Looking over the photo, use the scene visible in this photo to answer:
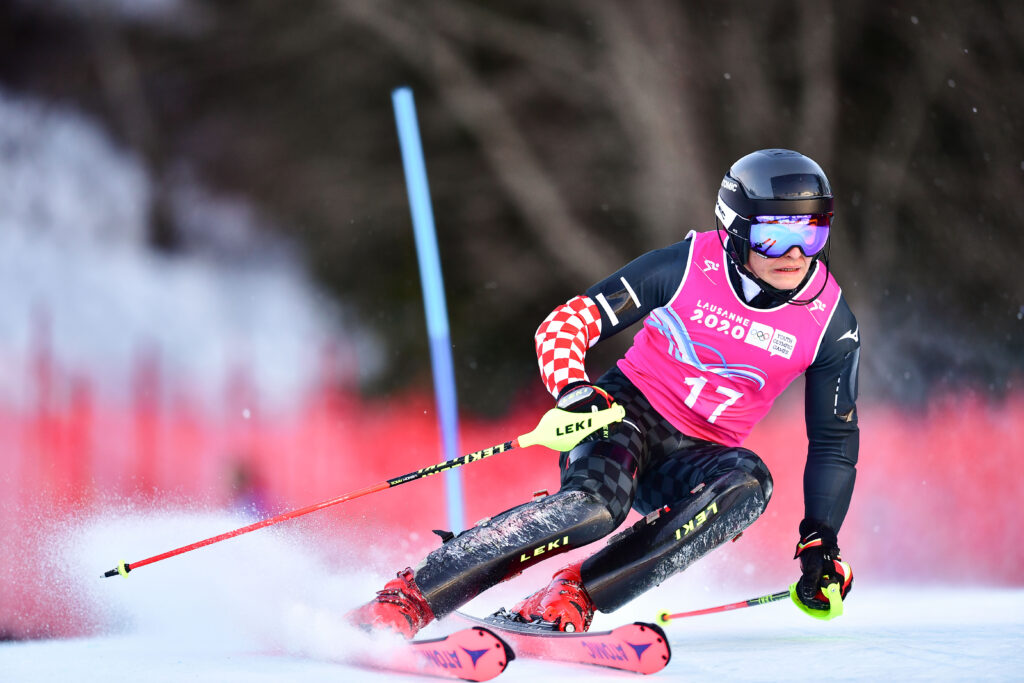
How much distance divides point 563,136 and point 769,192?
1.92 m

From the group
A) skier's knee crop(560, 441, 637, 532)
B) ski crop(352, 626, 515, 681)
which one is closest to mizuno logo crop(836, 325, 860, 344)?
skier's knee crop(560, 441, 637, 532)

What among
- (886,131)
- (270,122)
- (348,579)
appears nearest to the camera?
(348,579)

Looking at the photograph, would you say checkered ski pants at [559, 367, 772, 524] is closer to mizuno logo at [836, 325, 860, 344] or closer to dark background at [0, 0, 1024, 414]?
mizuno logo at [836, 325, 860, 344]

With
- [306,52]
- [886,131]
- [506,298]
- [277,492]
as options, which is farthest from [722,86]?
[277,492]

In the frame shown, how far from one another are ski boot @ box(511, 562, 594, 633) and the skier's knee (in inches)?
7.8

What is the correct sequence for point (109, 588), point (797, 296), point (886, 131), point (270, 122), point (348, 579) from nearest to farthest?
point (797, 296) < point (109, 588) < point (348, 579) < point (270, 122) < point (886, 131)

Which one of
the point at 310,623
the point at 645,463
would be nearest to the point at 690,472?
the point at 645,463

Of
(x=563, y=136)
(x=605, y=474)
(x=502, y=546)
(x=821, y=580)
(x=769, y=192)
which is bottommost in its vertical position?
(x=821, y=580)

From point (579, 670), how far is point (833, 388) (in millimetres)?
1003

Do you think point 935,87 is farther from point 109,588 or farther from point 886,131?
point 109,588

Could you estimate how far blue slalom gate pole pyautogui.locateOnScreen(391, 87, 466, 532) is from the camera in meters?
4.19

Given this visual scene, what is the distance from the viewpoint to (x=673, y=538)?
2.46 meters

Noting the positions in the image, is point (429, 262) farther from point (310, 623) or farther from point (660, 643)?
point (660, 643)

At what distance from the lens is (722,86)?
14.7ft
